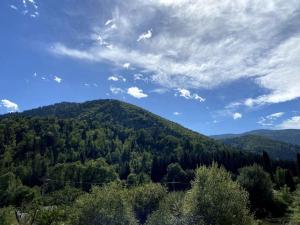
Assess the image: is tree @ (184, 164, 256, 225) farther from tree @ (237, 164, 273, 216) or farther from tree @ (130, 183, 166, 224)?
tree @ (237, 164, 273, 216)

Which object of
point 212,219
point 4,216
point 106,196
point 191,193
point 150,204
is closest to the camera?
point 212,219

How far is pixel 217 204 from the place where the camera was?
195 feet

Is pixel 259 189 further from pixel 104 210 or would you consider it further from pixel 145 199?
pixel 104 210

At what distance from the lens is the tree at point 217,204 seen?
58.6 m

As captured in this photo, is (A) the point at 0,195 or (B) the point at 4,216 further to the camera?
(A) the point at 0,195

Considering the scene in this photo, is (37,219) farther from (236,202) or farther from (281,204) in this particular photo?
(281,204)

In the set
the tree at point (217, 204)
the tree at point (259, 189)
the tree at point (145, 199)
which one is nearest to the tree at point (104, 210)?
the tree at point (217, 204)

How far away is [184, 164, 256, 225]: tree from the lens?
192 ft

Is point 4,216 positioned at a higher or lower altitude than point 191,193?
lower

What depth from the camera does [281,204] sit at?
139125mm

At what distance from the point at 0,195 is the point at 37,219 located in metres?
125

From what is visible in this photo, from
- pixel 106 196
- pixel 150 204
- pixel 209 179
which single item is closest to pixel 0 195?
pixel 150 204

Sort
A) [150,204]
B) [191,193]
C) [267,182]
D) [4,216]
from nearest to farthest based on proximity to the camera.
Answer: [191,193] < [4,216] < [150,204] < [267,182]

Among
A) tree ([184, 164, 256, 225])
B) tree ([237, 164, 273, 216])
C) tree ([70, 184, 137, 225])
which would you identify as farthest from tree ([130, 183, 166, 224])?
tree ([237, 164, 273, 216])
